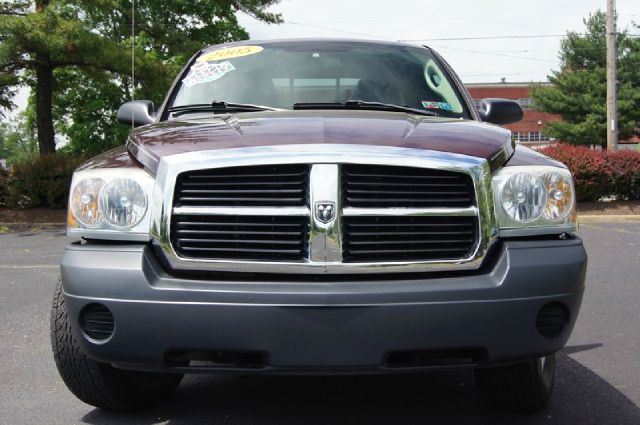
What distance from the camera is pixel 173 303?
2.45m

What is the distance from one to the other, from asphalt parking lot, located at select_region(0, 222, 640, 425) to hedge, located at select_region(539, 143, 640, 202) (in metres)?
11.7

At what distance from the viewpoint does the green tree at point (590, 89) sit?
45.1 meters

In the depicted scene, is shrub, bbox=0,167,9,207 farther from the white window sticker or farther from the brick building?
the brick building

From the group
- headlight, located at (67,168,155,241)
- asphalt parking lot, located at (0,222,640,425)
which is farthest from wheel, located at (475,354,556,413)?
headlight, located at (67,168,155,241)

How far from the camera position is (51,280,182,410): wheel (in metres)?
3.00

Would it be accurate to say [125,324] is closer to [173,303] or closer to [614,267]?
[173,303]

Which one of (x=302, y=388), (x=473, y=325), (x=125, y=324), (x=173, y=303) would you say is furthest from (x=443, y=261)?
(x=302, y=388)

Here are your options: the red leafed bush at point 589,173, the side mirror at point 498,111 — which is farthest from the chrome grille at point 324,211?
the red leafed bush at point 589,173

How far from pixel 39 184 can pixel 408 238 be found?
14355mm

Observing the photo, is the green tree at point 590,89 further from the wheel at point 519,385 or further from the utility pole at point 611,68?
the wheel at point 519,385

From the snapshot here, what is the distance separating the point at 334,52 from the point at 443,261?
2.10 meters

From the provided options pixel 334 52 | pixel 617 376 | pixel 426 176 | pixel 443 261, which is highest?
pixel 334 52

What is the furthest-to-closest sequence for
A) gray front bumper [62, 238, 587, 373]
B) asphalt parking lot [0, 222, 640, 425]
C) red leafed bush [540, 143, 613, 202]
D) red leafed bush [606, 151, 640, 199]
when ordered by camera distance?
red leafed bush [606, 151, 640, 199] < red leafed bush [540, 143, 613, 202] < asphalt parking lot [0, 222, 640, 425] < gray front bumper [62, 238, 587, 373]

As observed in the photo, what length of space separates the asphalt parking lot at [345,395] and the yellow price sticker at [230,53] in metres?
1.85
